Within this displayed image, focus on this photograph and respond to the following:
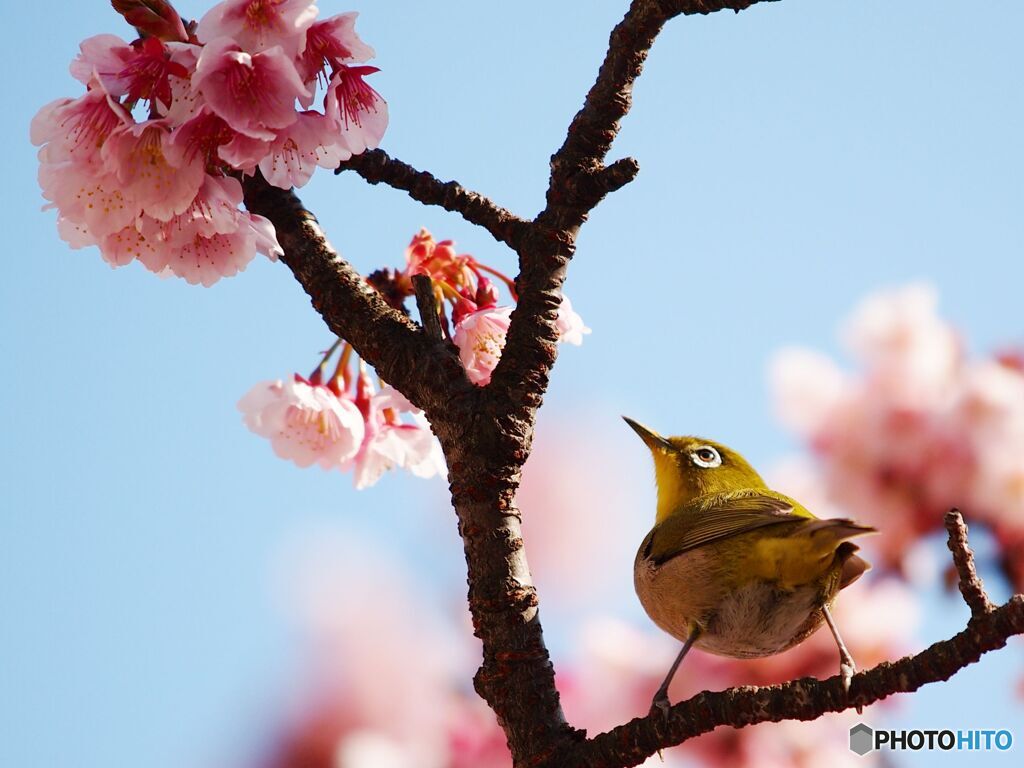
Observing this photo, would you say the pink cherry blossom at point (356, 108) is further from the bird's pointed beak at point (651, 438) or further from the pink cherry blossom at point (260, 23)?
the bird's pointed beak at point (651, 438)

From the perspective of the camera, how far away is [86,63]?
1.62m

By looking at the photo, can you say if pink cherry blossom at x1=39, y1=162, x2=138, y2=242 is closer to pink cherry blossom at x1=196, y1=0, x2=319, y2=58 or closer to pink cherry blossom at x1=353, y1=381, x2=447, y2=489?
pink cherry blossom at x1=196, y1=0, x2=319, y2=58

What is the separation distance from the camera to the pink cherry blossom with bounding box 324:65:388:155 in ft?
5.64

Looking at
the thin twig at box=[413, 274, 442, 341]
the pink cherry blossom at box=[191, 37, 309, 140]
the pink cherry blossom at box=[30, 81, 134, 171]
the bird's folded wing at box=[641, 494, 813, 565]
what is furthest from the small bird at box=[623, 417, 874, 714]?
the pink cherry blossom at box=[30, 81, 134, 171]

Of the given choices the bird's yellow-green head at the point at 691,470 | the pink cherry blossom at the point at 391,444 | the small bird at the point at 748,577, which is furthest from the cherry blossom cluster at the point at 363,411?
the small bird at the point at 748,577

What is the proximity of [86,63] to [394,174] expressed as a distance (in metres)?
0.53

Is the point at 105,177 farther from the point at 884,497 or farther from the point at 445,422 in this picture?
the point at 884,497

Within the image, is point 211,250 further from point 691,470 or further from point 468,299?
point 691,470

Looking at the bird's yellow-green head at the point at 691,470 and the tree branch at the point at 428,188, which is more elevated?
the tree branch at the point at 428,188

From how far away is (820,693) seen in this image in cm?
139

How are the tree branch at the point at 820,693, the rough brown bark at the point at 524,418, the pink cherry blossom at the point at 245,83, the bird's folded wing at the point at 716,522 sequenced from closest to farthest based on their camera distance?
the tree branch at the point at 820,693, the rough brown bark at the point at 524,418, the pink cherry blossom at the point at 245,83, the bird's folded wing at the point at 716,522

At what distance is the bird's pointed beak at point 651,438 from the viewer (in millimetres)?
2164

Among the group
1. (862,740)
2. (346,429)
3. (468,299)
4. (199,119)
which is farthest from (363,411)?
(862,740)

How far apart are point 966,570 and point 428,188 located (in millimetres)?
1056
